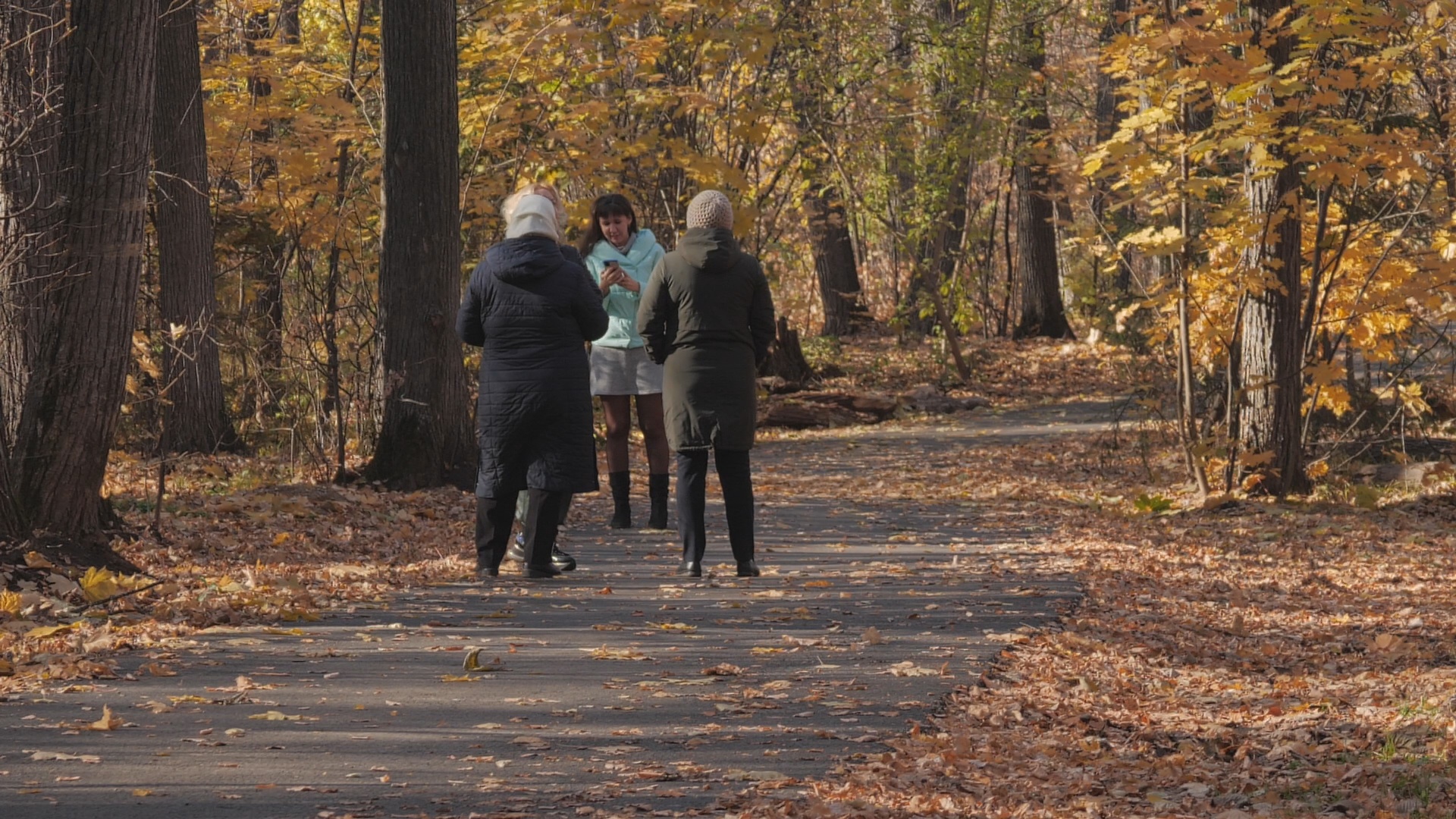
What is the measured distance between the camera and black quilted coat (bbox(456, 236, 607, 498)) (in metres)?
8.34

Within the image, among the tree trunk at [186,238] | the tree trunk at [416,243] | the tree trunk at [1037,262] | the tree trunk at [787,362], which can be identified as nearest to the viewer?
the tree trunk at [416,243]

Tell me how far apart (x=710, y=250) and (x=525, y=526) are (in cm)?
189

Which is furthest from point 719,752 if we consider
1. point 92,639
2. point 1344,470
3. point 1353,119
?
point 1344,470

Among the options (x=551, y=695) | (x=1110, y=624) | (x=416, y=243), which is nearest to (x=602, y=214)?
(x=416, y=243)

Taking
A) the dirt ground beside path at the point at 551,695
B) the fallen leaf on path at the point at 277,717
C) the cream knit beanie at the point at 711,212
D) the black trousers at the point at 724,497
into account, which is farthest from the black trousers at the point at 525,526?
the fallen leaf on path at the point at 277,717

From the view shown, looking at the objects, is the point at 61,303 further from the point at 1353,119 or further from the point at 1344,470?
the point at 1344,470

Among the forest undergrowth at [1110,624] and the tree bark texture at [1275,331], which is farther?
the tree bark texture at [1275,331]

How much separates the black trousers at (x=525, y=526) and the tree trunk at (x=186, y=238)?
237 inches

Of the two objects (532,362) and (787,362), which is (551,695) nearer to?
(532,362)

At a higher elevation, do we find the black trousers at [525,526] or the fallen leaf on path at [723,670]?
the black trousers at [525,526]

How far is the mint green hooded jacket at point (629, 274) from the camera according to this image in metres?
10.4

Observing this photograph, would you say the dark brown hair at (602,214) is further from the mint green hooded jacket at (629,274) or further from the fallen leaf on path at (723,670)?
the fallen leaf on path at (723,670)

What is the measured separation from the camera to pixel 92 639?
250 inches

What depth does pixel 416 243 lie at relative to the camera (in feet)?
39.5
